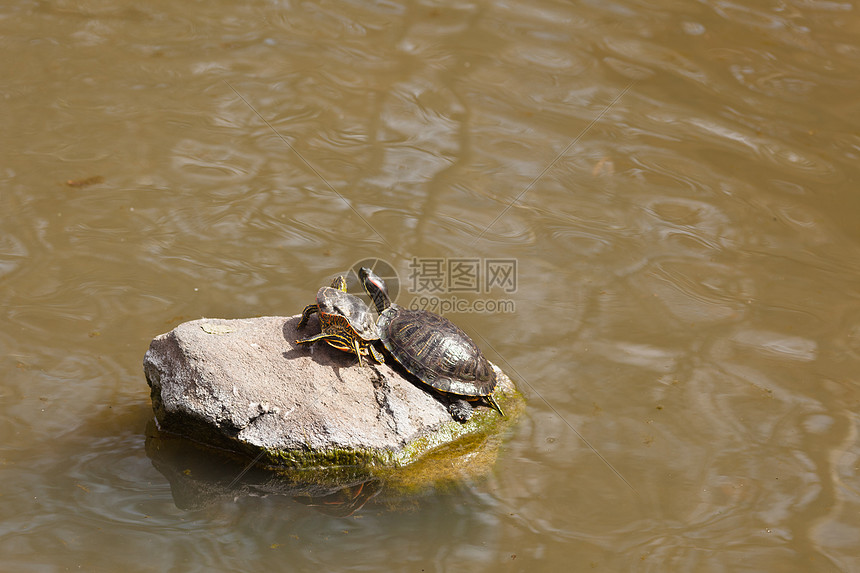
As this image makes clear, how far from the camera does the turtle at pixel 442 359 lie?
14.8 ft

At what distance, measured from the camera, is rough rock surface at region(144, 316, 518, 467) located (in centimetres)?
414

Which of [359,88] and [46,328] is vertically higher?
[359,88]

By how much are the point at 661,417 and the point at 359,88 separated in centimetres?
482

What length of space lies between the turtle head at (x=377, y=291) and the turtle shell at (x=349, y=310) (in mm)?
604

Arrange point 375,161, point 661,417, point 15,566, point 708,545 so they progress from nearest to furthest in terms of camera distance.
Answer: point 15,566, point 708,545, point 661,417, point 375,161

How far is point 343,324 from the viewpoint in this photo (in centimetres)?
433

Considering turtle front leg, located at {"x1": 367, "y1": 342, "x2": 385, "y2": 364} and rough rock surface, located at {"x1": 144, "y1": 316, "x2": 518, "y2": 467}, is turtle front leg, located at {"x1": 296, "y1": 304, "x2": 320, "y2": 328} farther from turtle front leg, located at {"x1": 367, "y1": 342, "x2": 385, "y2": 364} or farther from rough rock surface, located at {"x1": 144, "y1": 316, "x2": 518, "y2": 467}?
turtle front leg, located at {"x1": 367, "y1": 342, "x2": 385, "y2": 364}

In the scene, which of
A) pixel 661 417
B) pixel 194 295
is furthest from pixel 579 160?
pixel 194 295

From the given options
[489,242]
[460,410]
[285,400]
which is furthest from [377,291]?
[489,242]

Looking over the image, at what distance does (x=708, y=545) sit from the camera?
4133 millimetres

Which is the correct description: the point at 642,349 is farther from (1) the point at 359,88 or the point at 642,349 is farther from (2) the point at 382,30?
(2) the point at 382,30

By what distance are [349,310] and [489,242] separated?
7.56 ft

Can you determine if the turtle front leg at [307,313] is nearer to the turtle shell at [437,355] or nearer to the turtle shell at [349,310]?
the turtle shell at [349,310]

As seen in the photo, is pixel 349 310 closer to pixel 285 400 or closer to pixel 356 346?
pixel 356 346
